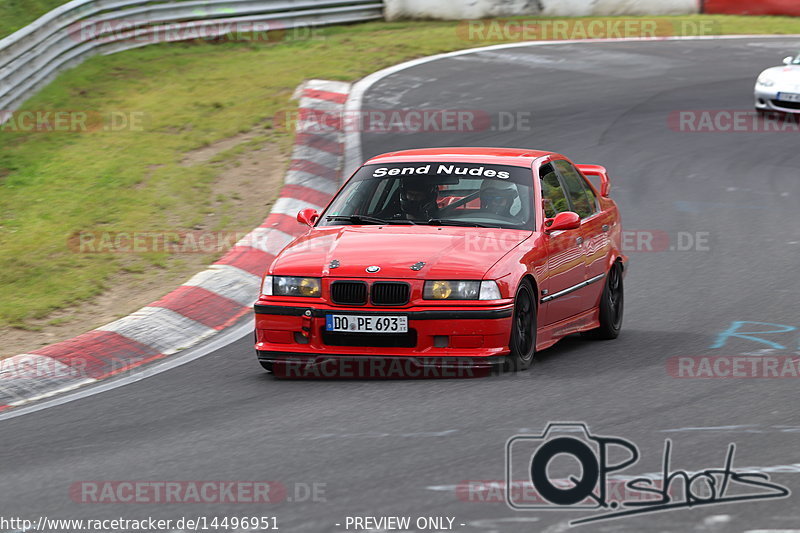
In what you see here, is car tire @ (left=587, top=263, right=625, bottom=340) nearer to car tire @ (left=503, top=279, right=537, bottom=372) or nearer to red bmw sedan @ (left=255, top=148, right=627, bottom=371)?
red bmw sedan @ (left=255, top=148, right=627, bottom=371)

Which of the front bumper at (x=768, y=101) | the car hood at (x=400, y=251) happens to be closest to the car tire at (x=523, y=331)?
Result: the car hood at (x=400, y=251)

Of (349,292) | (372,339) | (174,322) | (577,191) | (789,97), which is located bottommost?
(174,322)

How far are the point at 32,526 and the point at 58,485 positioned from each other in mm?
584

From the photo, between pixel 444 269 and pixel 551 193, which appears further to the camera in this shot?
pixel 551 193

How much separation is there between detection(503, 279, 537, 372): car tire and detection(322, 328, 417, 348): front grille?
597mm

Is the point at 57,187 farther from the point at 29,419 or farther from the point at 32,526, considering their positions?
the point at 32,526

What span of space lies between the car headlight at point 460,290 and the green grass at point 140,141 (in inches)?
134

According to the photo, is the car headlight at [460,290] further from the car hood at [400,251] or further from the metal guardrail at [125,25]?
the metal guardrail at [125,25]

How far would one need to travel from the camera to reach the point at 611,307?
928 cm

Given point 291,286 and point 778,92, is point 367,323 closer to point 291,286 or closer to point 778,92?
point 291,286

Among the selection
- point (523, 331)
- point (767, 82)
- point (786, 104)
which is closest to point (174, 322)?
point (523, 331)

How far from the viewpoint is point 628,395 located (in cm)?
708

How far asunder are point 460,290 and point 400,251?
0.48m

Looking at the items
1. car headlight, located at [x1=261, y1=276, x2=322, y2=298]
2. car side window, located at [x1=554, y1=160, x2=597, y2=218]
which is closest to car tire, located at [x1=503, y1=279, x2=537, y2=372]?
car headlight, located at [x1=261, y1=276, x2=322, y2=298]
